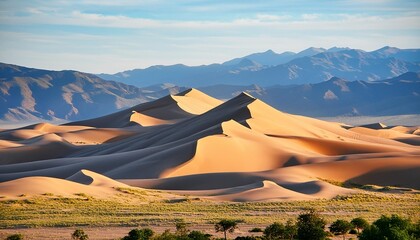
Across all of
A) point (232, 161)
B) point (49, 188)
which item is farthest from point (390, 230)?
point (232, 161)

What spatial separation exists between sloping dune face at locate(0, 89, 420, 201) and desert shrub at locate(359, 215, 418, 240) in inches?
673

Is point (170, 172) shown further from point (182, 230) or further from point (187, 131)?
point (182, 230)

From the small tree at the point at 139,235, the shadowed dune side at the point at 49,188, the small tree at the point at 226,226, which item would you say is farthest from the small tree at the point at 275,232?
the shadowed dune side at the point at 49,188

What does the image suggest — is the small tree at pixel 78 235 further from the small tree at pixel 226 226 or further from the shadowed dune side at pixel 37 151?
the shadowed dune side at pixel 37 151

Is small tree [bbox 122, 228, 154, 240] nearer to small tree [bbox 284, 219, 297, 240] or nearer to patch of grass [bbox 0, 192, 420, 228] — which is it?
small tree [bbox 284, 219, 297, 240]

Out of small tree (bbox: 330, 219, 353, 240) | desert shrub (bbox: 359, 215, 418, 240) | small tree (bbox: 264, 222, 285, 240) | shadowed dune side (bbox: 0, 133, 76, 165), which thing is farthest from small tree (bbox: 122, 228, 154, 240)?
shadowed dune side (bbox: 0, 133, 76, 165)

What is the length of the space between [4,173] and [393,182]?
1428 inches

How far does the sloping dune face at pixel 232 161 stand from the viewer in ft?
178

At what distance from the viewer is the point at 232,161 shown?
225 ft

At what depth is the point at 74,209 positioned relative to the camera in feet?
140

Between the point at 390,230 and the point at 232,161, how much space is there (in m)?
40.5

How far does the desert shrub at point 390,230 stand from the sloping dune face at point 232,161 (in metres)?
17.1

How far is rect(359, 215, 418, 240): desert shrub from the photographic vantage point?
92.1ft

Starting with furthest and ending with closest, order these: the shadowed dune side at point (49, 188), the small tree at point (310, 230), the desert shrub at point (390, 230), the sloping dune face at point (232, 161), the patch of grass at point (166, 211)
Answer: the sloping dune face at point (232, 161)
the shadowed dune side at point (49, 188)
the patch of grass at point (166, 211)
the small tree at point (310, 230)
the desert shrub at point (390, 230)
